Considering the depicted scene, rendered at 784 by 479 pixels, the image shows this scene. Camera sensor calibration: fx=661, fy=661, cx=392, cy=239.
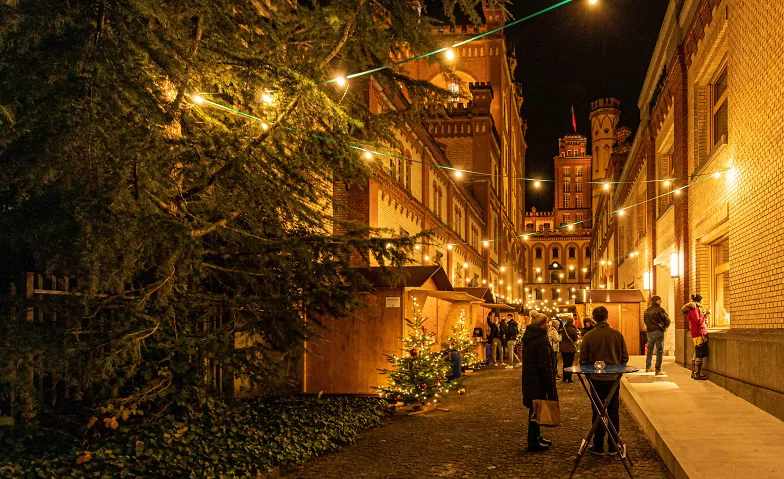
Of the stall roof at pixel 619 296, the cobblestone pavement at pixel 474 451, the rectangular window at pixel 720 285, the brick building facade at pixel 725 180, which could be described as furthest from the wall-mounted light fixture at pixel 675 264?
the stall roof at pixel 619 296

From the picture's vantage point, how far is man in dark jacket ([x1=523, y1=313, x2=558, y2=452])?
27.6ft

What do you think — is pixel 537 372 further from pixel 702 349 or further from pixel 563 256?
pixel 563 256

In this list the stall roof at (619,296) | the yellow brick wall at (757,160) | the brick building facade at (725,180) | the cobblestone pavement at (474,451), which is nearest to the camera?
the cobblestone pavement at (474,451)

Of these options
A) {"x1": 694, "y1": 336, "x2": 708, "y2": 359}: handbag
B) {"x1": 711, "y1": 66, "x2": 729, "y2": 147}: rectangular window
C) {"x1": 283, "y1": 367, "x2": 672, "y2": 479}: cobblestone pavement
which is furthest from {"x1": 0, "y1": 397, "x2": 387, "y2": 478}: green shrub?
{"x1": 711, "y1": 66, "x2": 729, "y2": 147}: rectangular window

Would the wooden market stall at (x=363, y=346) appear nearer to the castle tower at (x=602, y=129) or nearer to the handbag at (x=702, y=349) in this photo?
the handbag at (x=702, y=349)

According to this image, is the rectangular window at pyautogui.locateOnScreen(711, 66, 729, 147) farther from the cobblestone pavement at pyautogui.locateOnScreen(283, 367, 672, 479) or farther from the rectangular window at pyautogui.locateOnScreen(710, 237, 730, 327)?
the cobblestone pavement at pyautogui.locateOnScreen(283, 367, 672, 479)

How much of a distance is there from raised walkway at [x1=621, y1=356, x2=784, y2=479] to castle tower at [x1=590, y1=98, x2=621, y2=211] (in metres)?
90.7

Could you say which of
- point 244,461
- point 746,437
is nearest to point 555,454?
point 746,437

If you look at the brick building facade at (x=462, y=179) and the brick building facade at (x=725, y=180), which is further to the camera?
the brick building facade at (x=462, y=179)

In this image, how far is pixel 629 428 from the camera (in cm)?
1052

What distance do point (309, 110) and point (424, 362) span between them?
681 centimetres

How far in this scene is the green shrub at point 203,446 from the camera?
20.9 ft

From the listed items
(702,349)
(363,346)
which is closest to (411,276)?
(363,346)

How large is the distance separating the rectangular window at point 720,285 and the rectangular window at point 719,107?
2.54 meters
